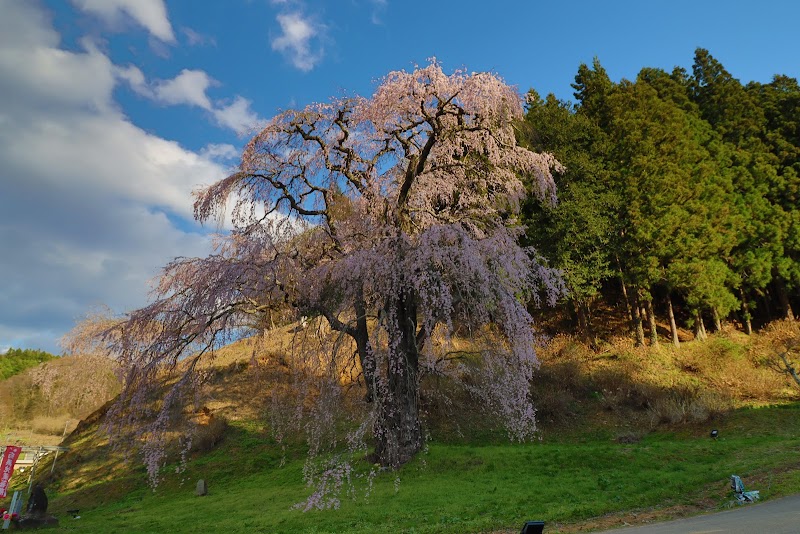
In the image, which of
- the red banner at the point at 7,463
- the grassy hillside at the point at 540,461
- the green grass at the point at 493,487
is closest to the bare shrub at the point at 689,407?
the grassy hillside at the point at 540,461

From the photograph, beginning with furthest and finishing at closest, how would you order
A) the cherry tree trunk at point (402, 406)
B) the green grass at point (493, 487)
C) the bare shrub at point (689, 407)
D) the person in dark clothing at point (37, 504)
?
the bare shrub at point (689, 407) < the person in dark clothing at point (37, 504) < the cherry tree trunk at point (402, 406) < the green grass at point (493, 487)

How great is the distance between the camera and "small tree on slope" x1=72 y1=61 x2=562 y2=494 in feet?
28.5

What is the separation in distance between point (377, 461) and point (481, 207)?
6.78 m

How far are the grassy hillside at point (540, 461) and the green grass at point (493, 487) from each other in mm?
47

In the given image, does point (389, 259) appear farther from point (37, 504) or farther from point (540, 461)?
point (37, 504)

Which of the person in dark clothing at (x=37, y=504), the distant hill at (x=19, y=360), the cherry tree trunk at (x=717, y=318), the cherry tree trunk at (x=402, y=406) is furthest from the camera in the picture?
the distant hill at (x=19, y=360)

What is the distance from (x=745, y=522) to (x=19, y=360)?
50.2 meters

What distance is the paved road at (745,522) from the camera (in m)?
5.57

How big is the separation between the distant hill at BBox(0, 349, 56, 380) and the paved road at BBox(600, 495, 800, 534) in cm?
4334

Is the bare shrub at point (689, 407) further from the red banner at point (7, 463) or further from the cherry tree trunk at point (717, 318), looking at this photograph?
the red banner at point (7, 463)

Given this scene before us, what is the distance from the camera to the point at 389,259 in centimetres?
910

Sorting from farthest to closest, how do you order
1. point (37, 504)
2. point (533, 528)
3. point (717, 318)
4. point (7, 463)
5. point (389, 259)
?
point (717, 318) < point (7, 463) < point (37, 504) < point (389, 259) < point (533, 528)

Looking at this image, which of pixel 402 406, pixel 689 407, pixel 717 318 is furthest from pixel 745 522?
pixel 717 318

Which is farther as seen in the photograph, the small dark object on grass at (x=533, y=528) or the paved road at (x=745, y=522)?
the paved road at (x=745, y=522)
